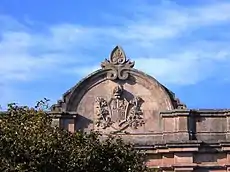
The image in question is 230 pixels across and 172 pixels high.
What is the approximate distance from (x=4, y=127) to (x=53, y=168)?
1595mm

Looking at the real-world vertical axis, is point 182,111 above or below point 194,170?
above

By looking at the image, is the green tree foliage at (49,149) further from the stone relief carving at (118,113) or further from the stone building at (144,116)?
Answer: the stone relief carving at (118,113)

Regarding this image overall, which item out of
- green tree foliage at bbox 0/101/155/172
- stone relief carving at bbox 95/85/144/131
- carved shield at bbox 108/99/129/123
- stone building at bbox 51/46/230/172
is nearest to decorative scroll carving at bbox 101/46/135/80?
stone building at bbox 51/46/230/172

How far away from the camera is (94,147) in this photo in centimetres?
1975

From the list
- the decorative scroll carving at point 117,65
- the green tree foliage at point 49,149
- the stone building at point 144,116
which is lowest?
the green tree foliage at point 49,149

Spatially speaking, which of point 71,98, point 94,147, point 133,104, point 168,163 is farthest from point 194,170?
point 94,147

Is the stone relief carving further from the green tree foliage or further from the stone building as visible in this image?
the green tree foliage

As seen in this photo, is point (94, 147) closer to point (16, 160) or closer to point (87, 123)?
point (16, 160)

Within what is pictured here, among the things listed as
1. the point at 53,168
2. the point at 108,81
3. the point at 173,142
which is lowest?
the point at 53,168

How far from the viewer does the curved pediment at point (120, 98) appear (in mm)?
30891

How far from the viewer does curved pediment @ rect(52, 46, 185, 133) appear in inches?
1216

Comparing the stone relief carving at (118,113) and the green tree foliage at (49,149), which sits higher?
the stone relief carving at (118,113)

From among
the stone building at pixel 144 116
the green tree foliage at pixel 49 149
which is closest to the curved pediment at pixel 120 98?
the stone building at pixel 144 116

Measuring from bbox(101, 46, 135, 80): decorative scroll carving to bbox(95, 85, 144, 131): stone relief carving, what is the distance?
524mm
